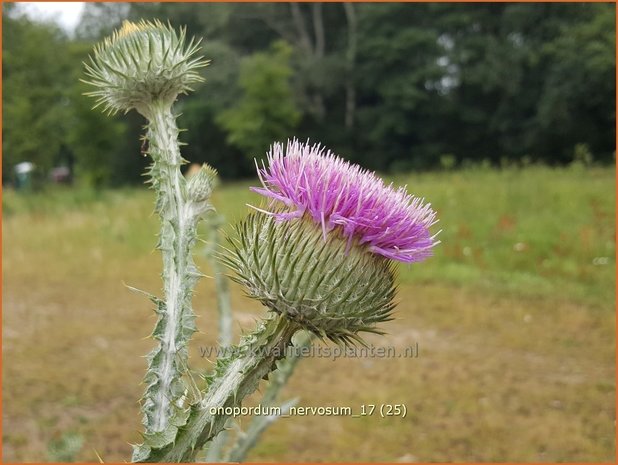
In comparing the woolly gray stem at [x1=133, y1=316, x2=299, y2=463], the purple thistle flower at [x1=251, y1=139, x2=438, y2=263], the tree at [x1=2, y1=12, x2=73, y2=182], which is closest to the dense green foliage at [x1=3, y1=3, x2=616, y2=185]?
the tree at [x1=2, y1=12, x2=73, y2=182]

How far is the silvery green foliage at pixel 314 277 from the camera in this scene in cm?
109

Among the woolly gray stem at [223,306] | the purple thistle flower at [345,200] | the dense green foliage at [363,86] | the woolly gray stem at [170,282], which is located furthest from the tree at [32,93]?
the purple thistle flower at [345,200]

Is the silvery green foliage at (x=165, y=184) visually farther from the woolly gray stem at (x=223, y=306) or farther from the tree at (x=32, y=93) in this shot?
the tree at (x=32, y=93)

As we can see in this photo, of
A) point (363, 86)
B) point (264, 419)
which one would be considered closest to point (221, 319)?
point (264, 419)

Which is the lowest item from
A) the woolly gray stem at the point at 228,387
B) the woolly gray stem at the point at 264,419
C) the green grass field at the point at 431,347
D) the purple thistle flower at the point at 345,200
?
the green grass field at the point at 431,347

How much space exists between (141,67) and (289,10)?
1154 inches

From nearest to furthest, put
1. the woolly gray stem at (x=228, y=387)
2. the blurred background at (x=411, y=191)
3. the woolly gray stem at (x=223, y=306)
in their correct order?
1. the woolly gray stem at (x=228, y=387)
2. the woolly gray stem at (x=223, y=306)
3. the blurred background at (x=411, y=191)

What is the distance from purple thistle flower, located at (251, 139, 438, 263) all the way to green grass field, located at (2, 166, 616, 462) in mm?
121

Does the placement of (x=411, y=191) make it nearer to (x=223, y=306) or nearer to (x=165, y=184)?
(x=165, y=184)

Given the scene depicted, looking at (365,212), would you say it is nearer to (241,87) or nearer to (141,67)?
(141,67)

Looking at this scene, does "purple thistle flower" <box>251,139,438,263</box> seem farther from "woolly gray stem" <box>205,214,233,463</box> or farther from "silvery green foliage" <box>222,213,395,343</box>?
"woolly gray stem" <box>205,214,233,463</box>

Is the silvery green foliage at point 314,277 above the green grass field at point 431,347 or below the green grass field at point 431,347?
above

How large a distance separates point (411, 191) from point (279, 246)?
0.35 metres

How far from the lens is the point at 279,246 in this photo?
3.78 ft
